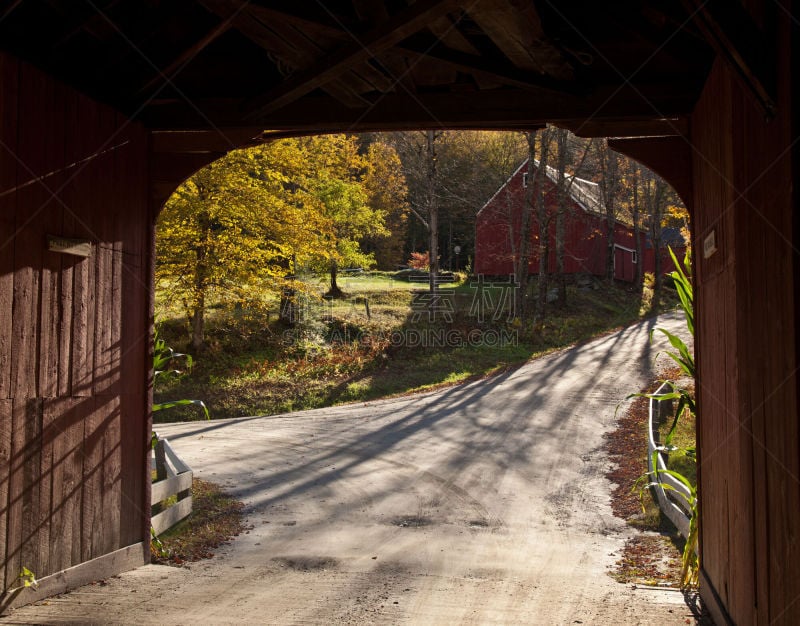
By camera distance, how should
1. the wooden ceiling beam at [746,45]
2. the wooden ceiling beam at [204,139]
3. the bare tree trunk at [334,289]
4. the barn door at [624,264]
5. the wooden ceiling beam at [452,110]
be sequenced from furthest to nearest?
the barn door at [624,264] → the bare tree trunk at [334,289] → the wooden ceiling beam at [204,139] → the wooden ceiling beam at [452,110] → the wooden ceiling beam at [746,45]

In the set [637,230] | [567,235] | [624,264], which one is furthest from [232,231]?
[624,264]

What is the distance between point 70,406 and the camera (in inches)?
225

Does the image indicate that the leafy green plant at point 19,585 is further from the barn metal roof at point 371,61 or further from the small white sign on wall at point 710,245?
the small white sign on wall at point 710,245

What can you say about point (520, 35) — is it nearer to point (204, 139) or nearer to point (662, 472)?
point (204, 139)

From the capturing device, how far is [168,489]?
325 inches

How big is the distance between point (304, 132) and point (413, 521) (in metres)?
4.70

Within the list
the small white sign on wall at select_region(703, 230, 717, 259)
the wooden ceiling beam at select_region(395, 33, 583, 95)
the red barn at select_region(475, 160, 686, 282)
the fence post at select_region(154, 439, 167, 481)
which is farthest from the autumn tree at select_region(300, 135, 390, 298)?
the small white sign on wall at select_region(703, 230, 717, 259)

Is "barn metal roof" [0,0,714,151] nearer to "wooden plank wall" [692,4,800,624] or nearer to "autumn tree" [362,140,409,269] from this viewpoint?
"wooden plank wall" [692,4,800,624]

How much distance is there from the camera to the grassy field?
19.5 meters

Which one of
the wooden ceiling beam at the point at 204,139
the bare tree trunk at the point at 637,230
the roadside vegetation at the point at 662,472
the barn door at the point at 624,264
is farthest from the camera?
the barn door at the point at 624,264

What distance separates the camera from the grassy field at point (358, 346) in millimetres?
19516

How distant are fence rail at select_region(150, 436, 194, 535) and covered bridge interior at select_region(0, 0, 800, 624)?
1142 millimetres

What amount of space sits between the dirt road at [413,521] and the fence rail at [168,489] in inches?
32.7

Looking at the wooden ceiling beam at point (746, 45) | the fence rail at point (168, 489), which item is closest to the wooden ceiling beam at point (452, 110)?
the wooden ceiling beam at point (746, 45)
